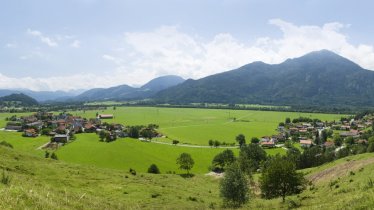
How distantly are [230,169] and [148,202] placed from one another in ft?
51.0

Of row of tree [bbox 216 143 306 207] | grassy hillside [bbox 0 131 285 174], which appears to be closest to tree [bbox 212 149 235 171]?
grassy hillside [bbox 0 131 285 174]

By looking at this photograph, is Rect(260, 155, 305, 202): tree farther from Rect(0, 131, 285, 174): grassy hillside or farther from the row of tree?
Rect(0, 131, 285, 174): grassy hillside

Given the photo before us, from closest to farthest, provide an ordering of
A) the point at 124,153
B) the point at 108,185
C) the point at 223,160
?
the point at 108,185 < the point at 223,160 < the point at 124,153

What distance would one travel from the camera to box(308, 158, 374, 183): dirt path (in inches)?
2074

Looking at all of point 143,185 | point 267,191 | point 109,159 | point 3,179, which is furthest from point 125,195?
point 109,159

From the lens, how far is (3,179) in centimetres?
2292

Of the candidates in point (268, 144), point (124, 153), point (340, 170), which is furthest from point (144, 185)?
point (268, 144)

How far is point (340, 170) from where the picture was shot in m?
56.8

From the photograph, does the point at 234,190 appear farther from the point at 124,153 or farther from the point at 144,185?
the point at 124,153

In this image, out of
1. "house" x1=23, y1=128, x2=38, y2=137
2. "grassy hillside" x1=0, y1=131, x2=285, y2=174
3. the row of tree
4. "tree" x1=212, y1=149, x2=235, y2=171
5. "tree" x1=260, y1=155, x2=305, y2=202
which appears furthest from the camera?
"house" x1=23, y1=128, x2=38, y2=137

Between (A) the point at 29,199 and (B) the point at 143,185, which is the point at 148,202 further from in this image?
(A) the point at 29,199

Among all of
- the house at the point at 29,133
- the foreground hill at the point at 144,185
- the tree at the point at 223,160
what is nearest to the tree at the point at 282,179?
the foreground hill at the point at 144,185

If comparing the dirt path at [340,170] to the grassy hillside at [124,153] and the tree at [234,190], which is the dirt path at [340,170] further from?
the grassy hillside at [124,153]

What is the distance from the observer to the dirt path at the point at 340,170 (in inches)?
2074
